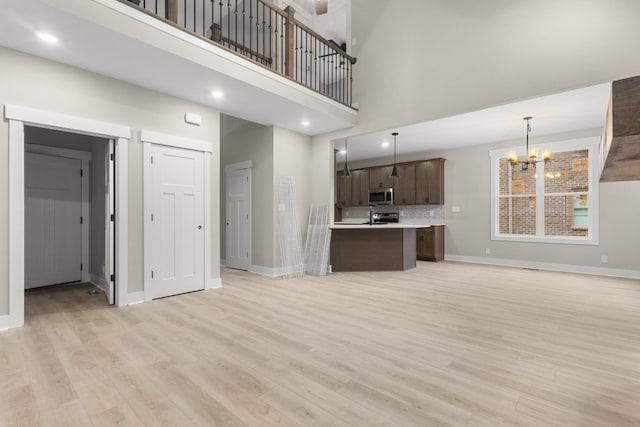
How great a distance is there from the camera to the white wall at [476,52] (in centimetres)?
346

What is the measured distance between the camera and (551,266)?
6.39 metres

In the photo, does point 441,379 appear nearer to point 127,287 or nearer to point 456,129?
point 127,287

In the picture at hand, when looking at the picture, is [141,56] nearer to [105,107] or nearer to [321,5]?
[105,107]

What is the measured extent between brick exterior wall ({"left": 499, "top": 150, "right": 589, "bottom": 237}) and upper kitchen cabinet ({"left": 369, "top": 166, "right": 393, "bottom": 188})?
260 centimetres

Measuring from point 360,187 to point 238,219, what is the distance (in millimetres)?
4151

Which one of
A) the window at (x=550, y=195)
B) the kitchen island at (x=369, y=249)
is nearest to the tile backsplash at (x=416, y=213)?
the window at (x=550, y=195)

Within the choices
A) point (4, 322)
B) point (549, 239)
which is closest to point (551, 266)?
point (549, 239)

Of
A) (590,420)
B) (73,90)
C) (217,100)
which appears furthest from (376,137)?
(590,420)

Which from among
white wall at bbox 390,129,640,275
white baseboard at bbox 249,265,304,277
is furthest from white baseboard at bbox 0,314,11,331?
white wall at bbox 390,129,640,275

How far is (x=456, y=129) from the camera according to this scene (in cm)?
600

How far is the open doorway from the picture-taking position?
4598 millimetres

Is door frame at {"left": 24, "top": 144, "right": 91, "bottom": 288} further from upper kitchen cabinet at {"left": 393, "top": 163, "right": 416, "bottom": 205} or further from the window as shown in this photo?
the window

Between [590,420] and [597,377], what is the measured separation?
2.03 ft

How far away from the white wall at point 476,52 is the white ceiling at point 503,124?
405 millimetres
